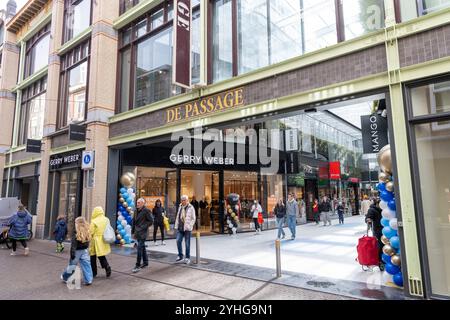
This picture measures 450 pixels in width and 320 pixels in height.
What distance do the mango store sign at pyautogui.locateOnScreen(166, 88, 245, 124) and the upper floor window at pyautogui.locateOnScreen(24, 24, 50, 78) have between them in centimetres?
1231

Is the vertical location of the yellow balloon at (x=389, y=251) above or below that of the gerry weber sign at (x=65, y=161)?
below

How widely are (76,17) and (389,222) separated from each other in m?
16.7

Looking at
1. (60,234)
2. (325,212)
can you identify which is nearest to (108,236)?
(60,234)

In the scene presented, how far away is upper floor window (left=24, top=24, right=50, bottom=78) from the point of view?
61.2 ft

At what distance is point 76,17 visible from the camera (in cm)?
1597

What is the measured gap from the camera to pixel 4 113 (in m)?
21.1

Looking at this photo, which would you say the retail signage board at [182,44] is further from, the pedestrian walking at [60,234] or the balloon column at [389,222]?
the pedestrian walking at [60,234]

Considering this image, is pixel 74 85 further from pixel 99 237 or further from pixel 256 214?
pixel 256 214

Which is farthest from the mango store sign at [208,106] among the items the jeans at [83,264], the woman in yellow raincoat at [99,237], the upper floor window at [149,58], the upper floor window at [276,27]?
the jeans at [83,264]

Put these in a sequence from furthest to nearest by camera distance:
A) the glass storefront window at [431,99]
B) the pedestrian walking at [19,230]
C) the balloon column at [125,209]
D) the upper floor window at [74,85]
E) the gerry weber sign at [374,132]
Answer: the upper floor window at [74,85] < the balloon column at [125,209] < the pedestrian walking at [19,230] < the gerry weber sign at [374,132] < the glass storefront window at [431,99]

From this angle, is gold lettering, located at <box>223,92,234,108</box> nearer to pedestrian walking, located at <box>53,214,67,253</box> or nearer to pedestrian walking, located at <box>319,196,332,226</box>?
pedestrian walking, located at <box>53,214,67,253</box>

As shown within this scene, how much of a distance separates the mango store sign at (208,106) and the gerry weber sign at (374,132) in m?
3.37

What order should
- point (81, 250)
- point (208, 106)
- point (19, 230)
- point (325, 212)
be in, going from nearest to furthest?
point (81, 250) < point (208, 106) < point (19, 230) < point (325, 212)

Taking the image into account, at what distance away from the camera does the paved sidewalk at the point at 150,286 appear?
6008mm
